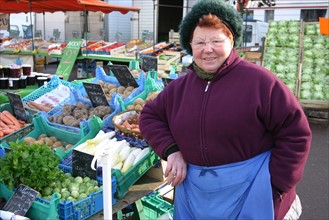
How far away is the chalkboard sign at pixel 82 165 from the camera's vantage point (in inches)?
88.0

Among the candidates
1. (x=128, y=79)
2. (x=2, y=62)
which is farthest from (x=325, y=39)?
(x=2, y=62)

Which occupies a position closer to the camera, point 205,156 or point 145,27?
point 205,156

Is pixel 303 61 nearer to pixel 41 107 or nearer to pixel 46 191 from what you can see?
pixel 41 107

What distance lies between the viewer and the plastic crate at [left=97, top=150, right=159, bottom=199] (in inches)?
89.0

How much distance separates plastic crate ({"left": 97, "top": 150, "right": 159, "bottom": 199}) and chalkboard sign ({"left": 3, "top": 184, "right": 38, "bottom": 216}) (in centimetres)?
46

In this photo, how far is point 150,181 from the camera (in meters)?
2.55

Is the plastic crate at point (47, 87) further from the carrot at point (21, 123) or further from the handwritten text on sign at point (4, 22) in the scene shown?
the handwritten text on sign at point (4, 22)

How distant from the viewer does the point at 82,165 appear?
229 cm

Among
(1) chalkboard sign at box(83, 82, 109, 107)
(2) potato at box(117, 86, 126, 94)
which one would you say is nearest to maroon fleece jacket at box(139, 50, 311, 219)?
(1) chalkboard sign at box(83, 82, 109, 107)

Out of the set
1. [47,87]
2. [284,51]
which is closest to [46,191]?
[47,87]

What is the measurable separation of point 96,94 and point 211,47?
6.78 feet

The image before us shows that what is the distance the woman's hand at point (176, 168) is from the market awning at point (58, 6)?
7.30 meters

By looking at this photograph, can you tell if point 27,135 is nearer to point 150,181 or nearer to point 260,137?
point 150,181

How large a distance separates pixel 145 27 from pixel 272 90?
16598mm
